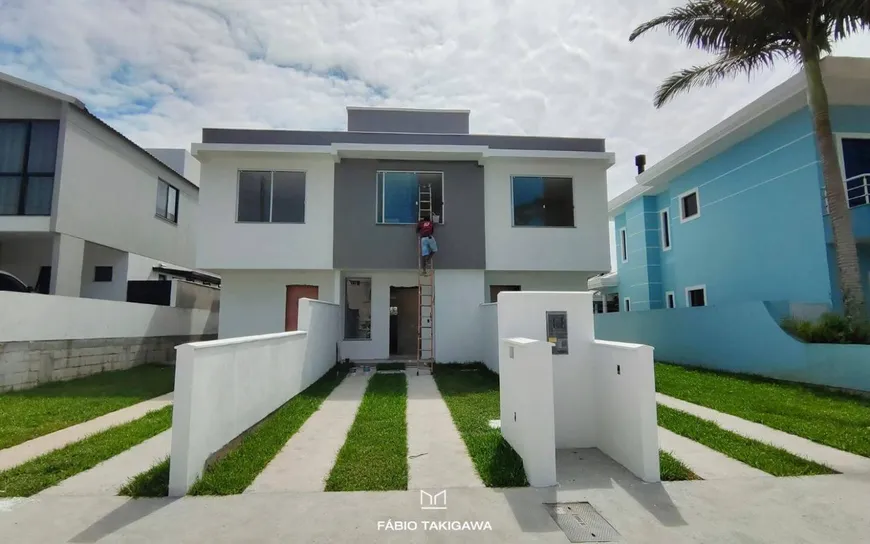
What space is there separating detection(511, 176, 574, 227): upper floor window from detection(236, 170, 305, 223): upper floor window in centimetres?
621

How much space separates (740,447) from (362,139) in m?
11.1

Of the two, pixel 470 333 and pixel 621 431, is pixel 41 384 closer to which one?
pixel 470 333

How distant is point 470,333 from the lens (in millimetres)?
13266

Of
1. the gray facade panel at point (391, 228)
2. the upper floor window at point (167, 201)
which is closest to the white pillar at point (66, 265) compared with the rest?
the upper floor window at point (167, 201)

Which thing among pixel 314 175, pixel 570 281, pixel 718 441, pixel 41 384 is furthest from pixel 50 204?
pixel 718 441

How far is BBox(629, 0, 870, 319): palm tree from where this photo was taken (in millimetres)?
9789

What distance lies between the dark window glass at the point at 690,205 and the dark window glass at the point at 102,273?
796 inches

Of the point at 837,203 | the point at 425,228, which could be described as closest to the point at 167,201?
the point at 425,228

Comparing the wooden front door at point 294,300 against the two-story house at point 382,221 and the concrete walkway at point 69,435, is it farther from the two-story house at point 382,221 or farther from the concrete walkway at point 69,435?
the concrete walkway at point 69,435

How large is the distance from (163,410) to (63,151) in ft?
30.5

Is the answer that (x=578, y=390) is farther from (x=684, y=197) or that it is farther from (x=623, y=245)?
(x=623, y=245)

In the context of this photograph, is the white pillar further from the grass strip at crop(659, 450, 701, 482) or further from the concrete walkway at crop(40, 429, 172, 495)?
the grass strip at crop(659, 450, 701, 482)

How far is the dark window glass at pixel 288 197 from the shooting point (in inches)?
516

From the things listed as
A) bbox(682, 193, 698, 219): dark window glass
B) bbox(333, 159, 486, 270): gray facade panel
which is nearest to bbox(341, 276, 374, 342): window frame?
bbox(333, 159, 486, 270): gray facade panel
